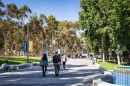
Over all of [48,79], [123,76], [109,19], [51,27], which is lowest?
[48,79]

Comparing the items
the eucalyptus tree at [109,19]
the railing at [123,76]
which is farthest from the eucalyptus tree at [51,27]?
the railing at [123,76]

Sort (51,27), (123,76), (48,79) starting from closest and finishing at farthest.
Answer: (123,76) → (48,79) → (51,27)

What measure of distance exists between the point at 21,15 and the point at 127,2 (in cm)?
5545

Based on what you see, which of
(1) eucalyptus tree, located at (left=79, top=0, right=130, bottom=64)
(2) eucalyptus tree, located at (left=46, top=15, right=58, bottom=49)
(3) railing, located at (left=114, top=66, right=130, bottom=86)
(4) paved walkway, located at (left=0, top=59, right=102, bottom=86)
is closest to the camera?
(3) railing, located at (left=114, top=66, right=130, bottom=86)

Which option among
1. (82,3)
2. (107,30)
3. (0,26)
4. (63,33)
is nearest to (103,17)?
(107,30)

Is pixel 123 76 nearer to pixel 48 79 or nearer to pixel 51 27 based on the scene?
pixel 48 79

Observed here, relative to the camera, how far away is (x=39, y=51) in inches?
5763

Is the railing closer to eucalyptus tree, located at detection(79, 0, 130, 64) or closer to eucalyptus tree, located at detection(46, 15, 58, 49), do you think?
eucalyptus tree, located at detection(79, 0, 130, 64)

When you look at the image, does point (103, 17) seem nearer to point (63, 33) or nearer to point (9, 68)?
point (9, 68)

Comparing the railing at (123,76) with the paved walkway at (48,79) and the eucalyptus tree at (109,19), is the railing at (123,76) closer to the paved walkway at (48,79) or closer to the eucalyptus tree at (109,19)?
the paved walkway at (48,79)

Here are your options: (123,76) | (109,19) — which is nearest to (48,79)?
(123,76)

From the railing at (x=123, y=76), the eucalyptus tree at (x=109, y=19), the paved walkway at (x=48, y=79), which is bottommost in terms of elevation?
the paved walkway at (x=48, y=79)

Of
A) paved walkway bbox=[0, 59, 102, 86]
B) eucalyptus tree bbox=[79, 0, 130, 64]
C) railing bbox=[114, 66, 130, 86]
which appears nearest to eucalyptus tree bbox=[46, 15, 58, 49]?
eucalyptus tree bbox=[79, 0, 130, 64]

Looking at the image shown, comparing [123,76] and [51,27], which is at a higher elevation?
[51,27]
